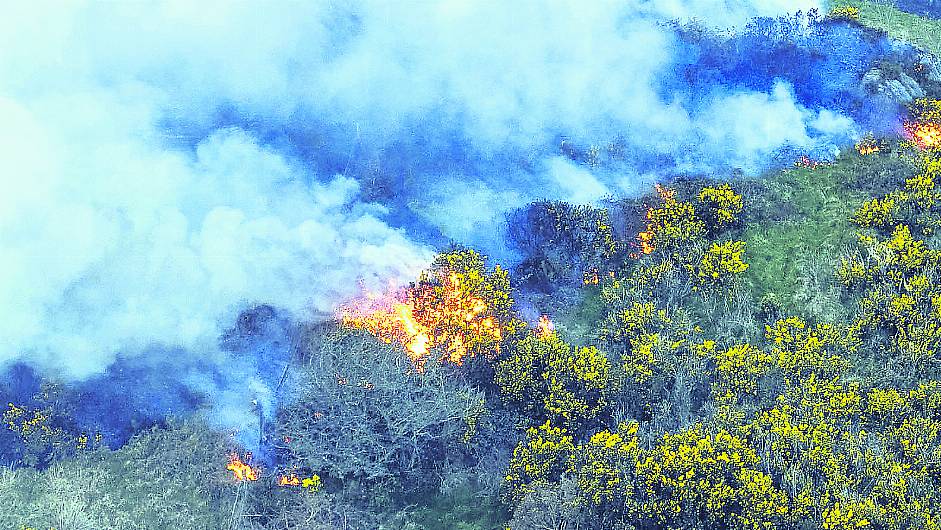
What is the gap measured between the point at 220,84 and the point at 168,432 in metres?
12.6

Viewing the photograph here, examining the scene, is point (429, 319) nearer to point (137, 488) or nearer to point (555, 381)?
point (555, 381)

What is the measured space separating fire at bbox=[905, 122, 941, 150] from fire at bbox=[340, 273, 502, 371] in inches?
657

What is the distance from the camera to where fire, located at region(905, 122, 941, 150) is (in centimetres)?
3741

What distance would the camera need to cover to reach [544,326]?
3272 cm

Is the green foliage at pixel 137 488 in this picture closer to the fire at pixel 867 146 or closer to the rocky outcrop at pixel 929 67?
the fire at pixel 867 146

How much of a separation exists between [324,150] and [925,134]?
20.3m

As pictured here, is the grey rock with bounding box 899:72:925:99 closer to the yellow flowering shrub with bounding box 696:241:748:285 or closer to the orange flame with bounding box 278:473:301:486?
the yellow flowering shrub with bounding box 696:241:748:285

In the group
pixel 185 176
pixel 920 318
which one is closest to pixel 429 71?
pixel 185 176

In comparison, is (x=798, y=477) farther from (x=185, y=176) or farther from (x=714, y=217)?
(x=185, y=176)

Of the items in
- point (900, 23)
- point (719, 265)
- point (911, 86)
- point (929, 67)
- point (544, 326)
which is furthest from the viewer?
point (900, 23)

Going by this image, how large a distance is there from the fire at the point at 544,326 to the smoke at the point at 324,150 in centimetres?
239

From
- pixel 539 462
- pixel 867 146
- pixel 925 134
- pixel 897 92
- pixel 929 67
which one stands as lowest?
pixel 539 462

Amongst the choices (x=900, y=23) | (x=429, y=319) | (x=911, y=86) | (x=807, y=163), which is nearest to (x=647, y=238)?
(x=807, y=163)

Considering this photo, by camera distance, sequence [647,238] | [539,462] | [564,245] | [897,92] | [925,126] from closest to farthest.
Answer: [539,462] < [564,245] < [647,238] < [925,126] < [897,92]
